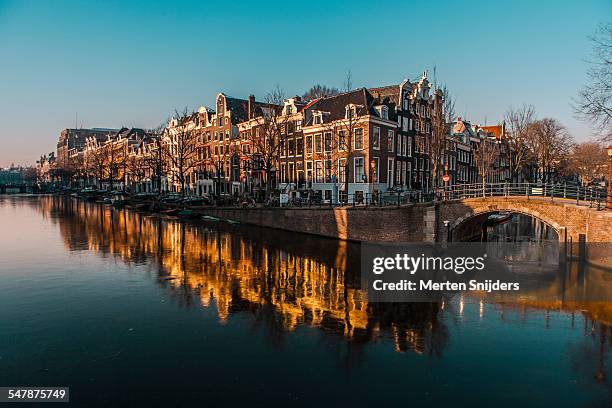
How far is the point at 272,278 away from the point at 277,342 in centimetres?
948

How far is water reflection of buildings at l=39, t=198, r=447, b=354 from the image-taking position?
16656mm

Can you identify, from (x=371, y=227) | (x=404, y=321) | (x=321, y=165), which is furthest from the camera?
(x=321, y=165)

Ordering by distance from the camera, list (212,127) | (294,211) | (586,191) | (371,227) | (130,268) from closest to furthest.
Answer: (130,268)
(586,191)
(371,227)
(294,211)
(212,127)

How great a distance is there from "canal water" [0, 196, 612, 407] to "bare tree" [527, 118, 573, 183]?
4778cm

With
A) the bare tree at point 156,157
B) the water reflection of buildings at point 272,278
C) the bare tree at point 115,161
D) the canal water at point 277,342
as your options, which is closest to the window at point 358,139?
the water reflection of buildings at point 272,278

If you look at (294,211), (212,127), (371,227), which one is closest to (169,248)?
(294,211)

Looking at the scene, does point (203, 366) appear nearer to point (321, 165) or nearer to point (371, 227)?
point (371, 227)

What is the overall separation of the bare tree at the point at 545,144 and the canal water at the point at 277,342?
47.8 m

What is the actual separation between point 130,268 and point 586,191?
1241 inches

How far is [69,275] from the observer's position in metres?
24.5

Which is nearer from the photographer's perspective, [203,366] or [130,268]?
[203,366]

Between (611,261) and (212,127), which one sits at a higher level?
(212,127)

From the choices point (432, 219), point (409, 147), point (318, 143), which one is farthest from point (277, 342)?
point (409, 147)

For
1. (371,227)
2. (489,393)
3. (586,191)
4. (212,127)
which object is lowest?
(489,393)
